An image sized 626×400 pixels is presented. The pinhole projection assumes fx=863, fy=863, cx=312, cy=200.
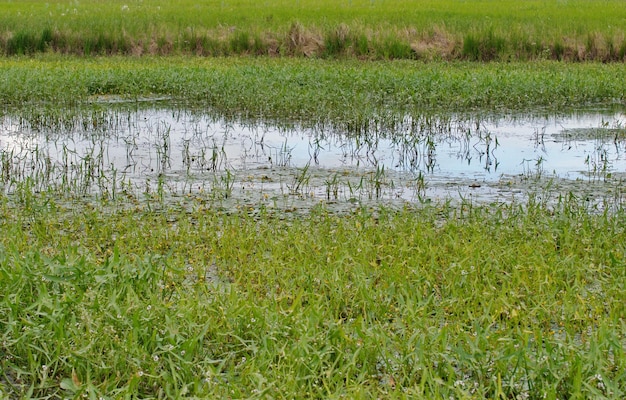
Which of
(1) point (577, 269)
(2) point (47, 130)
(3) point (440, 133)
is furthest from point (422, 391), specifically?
(2) point (47, 130)

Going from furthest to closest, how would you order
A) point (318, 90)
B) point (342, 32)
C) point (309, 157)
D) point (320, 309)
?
point (342, 32)
point (318, 90)
point (309, 157)
point (320, 309)

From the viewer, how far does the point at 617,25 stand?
19281mm

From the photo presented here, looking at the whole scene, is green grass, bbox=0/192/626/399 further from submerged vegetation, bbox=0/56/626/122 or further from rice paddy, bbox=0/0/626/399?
submerged vegetation, bbox=0/56/626/122

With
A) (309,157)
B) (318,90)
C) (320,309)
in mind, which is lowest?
(320,309)

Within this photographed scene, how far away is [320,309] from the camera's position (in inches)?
168

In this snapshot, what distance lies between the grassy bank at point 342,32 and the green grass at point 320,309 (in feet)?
42.0

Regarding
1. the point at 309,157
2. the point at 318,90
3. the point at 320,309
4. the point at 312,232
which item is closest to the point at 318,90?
the point at 318,90

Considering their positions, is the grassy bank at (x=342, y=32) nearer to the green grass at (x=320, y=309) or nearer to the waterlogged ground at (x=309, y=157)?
the waterlogged ground at (x=309, y=157)

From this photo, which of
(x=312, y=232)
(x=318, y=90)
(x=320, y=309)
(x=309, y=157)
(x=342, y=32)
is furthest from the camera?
(x=342, y=32)

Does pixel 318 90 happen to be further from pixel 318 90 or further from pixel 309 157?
pixel 309 157

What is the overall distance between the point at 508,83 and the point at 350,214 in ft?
24.3

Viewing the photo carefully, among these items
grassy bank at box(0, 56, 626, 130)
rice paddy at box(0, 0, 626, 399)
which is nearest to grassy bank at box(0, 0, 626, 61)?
rice paddy at box(0, 0, 626, 399)

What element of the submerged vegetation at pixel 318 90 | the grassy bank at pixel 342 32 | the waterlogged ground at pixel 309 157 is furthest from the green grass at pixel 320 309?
the grassy bank at pixel 342 32

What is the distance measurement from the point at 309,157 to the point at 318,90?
336 cm
